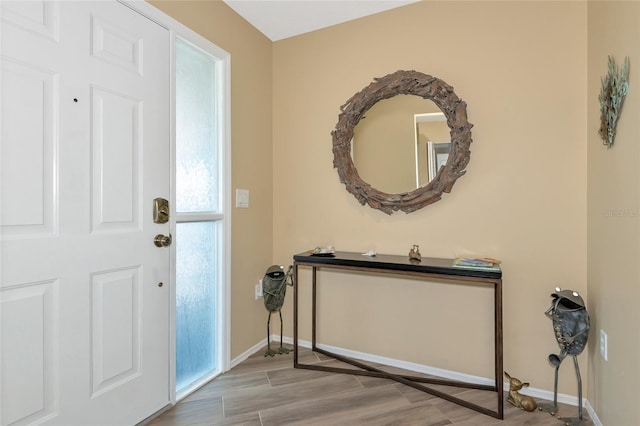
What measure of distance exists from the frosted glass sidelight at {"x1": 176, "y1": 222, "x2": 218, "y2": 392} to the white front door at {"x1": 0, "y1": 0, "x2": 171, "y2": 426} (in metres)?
0.15

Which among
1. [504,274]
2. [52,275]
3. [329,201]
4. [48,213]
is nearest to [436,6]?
[329,201]

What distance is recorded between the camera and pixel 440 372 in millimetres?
2170

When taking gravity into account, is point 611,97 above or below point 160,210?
above

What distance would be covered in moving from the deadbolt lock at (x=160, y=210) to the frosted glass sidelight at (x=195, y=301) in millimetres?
138

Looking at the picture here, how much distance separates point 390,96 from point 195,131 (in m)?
1.34

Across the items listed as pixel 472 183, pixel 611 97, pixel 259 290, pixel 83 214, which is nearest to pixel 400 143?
pixel 472 183

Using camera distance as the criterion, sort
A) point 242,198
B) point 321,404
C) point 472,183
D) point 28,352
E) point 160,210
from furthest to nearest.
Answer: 1. point 242,198
2. point 472,183
3. point 321,404
4. point 160,210
5. point 28,352

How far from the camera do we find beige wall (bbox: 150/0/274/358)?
228cm

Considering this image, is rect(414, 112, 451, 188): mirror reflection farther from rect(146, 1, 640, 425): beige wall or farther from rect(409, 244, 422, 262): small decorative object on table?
rect(409, 244, 422, 262): small decorative object on table

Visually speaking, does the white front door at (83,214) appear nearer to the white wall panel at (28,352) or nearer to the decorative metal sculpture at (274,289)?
the white wall panel at (28,352)

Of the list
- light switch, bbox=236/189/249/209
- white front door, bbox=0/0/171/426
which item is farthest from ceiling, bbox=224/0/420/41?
light switch, bbox=236/189/249/209

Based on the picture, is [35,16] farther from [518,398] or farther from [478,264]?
[518,398]

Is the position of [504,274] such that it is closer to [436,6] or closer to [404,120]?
[404,120]

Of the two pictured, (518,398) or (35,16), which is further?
(518,398)
